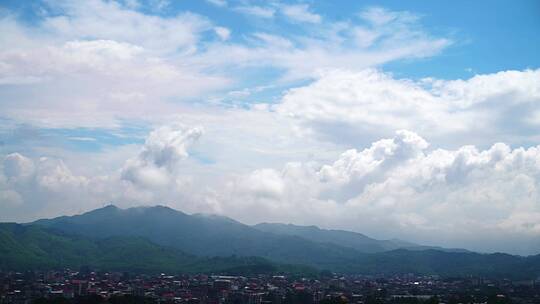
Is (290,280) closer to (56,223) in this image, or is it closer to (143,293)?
(143,293)

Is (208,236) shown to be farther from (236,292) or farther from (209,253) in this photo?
(236,292)

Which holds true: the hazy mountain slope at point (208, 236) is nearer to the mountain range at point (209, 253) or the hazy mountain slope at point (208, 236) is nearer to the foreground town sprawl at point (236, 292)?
the mountain range at point (209, 253)

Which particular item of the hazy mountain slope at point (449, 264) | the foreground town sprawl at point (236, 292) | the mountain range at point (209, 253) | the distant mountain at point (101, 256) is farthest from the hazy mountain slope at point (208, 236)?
the foreground town sprawl at point (236, 292)

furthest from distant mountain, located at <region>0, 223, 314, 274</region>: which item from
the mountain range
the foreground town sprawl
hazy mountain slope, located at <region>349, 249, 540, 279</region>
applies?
hazy mountain slope, located at <region>349, 249, 540, 279</region>

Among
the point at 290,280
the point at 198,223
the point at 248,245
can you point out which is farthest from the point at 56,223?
the point at 290,280

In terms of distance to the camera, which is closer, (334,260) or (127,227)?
(334,260)

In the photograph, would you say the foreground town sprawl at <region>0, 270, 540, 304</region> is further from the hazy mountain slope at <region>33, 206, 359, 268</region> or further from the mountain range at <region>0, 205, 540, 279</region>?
the hazy mountain slope at <region>33, 206, 359, 268</region>

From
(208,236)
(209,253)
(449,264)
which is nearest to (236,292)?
(449,264)
